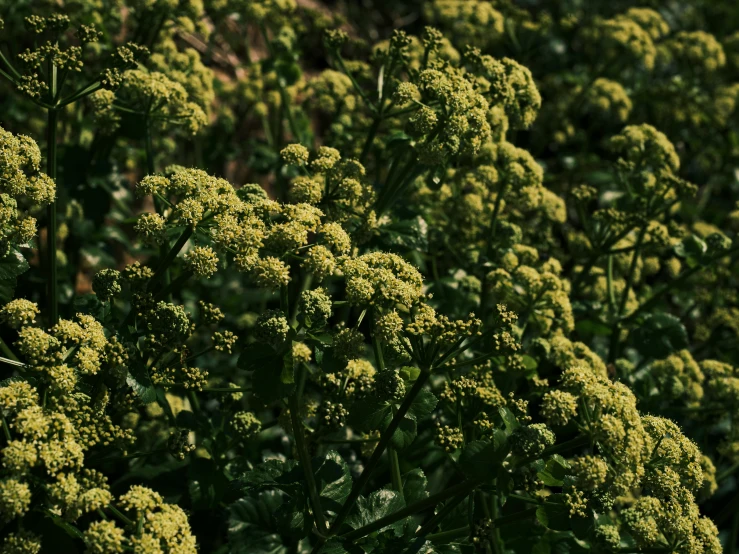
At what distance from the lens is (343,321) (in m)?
6.02

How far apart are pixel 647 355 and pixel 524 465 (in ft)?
8.87

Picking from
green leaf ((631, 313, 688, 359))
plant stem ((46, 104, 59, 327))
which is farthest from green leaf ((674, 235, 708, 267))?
plant stem ((46, 104, 59, 327))

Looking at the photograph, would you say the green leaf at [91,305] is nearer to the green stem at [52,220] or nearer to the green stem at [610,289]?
the green stem at [52,220]

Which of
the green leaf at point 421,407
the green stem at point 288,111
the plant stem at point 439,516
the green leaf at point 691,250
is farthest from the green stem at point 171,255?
the green leaf at point 691,250

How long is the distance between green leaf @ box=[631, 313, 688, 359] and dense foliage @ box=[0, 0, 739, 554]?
0.02 meters

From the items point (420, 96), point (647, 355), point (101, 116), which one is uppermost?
point (420, 96)

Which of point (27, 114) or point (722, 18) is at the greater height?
point (722, 18)

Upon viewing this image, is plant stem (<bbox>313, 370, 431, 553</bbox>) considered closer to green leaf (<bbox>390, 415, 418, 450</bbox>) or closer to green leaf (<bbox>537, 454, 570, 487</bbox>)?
green leaf (<bbox>390, 415, 418, 450</bbox>)

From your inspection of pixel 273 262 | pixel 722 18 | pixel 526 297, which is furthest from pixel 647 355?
pixel 722 18

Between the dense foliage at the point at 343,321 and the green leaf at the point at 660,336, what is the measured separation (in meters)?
0.02

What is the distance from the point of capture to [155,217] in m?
4.12

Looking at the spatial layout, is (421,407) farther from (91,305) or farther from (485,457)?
(91,305)

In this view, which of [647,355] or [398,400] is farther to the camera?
[647,355]

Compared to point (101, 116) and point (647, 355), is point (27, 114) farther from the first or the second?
point (647, 355)
